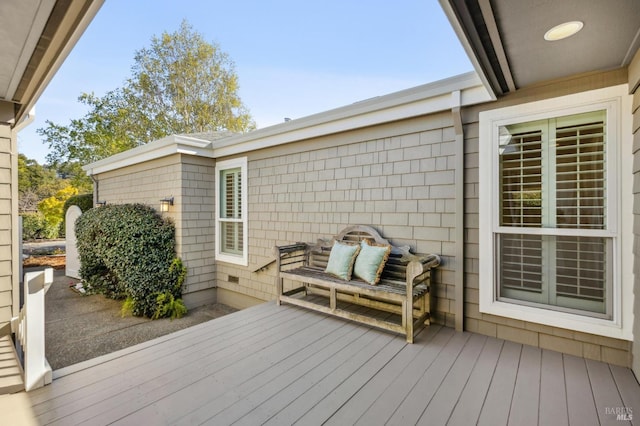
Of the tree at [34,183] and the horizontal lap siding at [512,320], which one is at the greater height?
the tree at [34,183]

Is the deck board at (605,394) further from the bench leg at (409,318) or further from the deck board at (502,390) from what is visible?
the bench leg at (409,318)

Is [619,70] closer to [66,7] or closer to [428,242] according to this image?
[428,242]

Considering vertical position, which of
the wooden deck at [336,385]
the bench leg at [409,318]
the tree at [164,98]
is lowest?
the wooden deck at [336,385]

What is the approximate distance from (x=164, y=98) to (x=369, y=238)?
50.8ft

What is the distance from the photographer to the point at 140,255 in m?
5.04

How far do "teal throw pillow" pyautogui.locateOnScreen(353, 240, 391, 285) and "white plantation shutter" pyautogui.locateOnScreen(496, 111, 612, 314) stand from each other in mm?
1122

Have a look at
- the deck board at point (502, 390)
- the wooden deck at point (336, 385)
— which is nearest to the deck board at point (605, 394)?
the wooden deck at point (336, 385)

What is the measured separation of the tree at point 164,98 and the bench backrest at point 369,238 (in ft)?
45.1

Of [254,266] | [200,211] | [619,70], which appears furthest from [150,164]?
[619,70]

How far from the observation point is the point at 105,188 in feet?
25.9

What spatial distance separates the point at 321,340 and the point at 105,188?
7950mm

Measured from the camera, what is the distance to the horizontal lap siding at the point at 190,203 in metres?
5.31

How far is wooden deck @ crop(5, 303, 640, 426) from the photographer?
1780 mm

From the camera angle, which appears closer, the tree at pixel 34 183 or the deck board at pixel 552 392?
the deck board at pixel 552 392
